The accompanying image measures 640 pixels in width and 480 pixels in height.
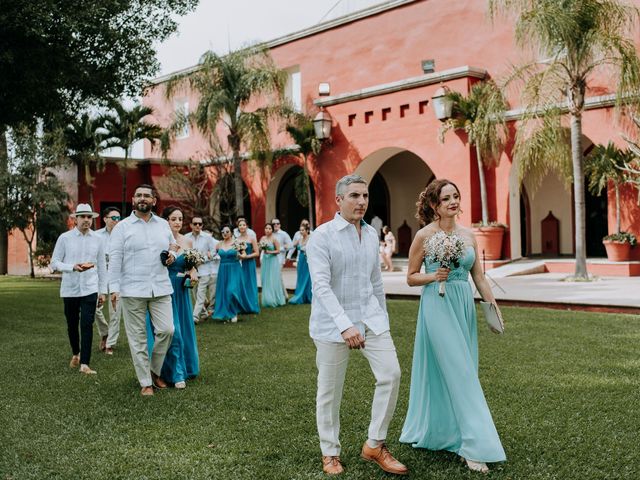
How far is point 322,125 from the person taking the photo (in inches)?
951

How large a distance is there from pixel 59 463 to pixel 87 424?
989 millimetres

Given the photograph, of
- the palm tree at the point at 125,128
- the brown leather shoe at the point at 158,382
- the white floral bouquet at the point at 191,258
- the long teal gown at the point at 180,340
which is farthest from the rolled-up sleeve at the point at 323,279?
the palm tree at the point at 125,128

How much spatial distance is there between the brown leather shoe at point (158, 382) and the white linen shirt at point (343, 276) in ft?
10.5

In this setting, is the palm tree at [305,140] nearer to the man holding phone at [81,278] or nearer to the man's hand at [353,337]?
the man holding phone at [81,278]

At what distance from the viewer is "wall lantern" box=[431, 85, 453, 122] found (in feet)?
66.9

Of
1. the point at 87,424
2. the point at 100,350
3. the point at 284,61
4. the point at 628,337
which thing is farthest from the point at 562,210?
the point at 87,424

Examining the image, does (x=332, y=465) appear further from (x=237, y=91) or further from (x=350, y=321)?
(x=237, y=91)

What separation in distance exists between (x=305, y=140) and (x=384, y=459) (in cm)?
2082

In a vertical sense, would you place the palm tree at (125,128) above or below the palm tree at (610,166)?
above

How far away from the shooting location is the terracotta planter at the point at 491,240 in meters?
20.2

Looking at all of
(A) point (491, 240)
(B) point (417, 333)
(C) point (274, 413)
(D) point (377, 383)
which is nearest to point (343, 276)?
(D) point (377, 383)

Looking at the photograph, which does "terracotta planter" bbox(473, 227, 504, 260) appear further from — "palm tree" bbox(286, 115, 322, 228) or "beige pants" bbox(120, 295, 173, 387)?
"beige pants" bbox(120, 295, 173, 387)

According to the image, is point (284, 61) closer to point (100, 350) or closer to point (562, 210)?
point (562, 210)

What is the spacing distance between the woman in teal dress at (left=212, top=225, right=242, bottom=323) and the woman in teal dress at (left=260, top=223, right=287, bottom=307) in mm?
1706
